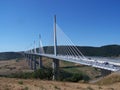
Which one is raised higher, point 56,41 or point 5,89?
point 56,41

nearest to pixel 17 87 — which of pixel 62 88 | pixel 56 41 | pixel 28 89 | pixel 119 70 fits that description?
pixel 28 89

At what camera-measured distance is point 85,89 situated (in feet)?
71.9

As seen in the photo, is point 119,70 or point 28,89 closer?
point 28,89

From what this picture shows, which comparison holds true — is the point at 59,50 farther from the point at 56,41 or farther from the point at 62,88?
the point at 62,88

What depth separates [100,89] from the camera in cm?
2273

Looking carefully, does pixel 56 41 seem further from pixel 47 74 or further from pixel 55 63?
pixel 47 74

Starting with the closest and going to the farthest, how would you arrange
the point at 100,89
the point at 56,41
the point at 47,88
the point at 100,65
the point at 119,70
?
the point at 47,88
the point at 100,89
the point at 119,70
the point at 100,65
the point at 56,41

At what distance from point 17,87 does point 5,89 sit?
144cm

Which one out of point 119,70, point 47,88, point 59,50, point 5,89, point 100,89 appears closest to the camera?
point 5,89

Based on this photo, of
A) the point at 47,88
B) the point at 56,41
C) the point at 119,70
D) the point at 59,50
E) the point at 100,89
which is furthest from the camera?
the point at 59,50

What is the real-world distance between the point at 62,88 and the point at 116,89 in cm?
518

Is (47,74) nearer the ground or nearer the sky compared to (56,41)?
nearer the ground

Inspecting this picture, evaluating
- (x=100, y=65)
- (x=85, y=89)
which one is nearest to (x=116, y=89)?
(x=85, y=89)

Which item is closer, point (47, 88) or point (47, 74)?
point (47, 88)
